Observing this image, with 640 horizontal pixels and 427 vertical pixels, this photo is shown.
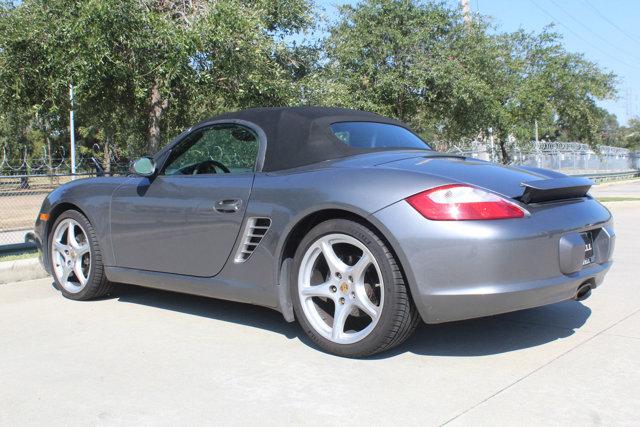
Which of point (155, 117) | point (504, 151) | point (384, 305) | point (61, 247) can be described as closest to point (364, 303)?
point (384, 305)

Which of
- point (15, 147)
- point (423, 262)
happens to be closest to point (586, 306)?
point (423, 262)

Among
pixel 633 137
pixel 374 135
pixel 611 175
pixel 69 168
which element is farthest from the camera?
pixel 633 137

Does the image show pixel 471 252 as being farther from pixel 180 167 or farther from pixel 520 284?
pixel 180 167

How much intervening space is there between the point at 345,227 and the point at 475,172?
0.81 metres

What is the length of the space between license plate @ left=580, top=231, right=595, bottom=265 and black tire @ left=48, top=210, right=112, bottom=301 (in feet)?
11.6

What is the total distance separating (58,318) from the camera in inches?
193

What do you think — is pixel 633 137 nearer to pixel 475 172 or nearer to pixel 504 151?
pixel 504 151

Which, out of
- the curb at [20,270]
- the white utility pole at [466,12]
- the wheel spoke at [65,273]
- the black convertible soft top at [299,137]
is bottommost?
the curb at [20,270]

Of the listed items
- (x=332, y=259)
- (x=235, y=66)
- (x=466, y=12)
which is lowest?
(x=332, y=259)

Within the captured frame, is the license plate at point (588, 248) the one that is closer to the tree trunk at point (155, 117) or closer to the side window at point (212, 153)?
the side window at point (212, 153)

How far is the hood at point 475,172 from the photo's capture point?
352 centimetres

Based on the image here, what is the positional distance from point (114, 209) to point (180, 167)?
0.60 metres

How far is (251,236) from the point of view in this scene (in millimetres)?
4082

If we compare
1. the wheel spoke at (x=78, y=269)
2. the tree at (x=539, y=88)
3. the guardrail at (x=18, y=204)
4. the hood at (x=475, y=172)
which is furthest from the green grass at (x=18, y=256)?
the tree at (x=539, y=88)
